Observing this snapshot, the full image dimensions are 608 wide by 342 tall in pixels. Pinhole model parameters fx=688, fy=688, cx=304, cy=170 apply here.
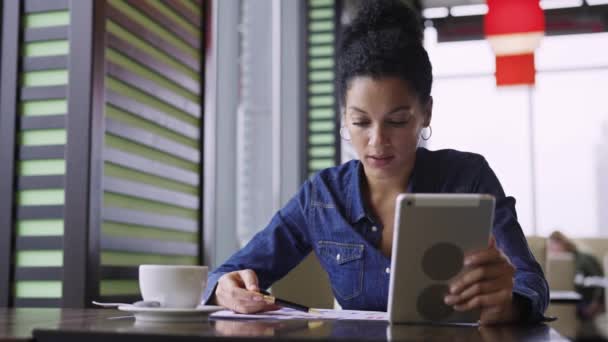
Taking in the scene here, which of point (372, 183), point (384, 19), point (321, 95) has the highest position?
point (321, 95)

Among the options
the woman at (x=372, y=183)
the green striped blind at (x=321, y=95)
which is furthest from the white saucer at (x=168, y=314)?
the green striped blind at (x=321, y=95)

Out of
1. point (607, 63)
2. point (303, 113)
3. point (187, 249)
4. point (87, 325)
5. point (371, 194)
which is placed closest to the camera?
point (87, 325)

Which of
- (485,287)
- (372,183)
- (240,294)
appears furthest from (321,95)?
(485,287)

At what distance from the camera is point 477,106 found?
22.9 feet

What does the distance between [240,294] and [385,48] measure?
639 mm

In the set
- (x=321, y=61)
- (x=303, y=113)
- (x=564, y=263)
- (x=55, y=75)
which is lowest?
(x=564, y=263)

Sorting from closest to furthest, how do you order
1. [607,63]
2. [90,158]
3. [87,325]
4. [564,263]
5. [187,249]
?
1. [87,325]
2. [90,158]
3. [187,249]
4. [564,263]
5. [607,63]

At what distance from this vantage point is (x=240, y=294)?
124cm

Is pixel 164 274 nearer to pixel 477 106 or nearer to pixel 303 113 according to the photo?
pixel 303 113

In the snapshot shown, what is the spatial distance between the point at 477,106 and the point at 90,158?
5.48 m

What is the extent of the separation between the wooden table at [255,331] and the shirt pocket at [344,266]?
0.53m

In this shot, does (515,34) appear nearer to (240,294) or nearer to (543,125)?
(240,294)

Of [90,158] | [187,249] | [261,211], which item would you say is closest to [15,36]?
[90,158]

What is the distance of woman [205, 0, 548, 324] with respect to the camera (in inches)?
57.6
